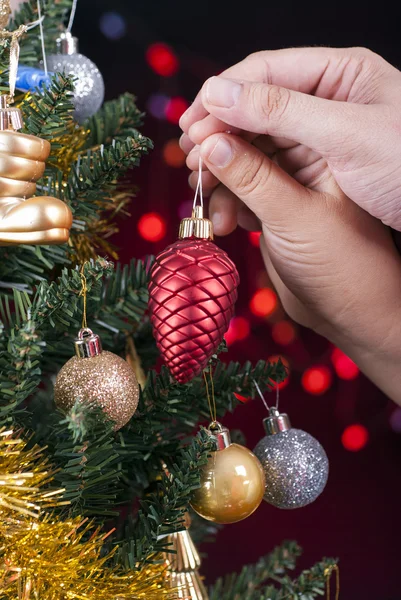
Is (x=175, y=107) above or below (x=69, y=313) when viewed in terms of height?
above

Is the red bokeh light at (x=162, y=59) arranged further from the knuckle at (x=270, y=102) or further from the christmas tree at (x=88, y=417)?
the knuckle at (x=270, y=102)

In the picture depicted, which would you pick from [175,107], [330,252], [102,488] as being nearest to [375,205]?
[330,252]

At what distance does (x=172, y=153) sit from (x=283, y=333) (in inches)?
21.2

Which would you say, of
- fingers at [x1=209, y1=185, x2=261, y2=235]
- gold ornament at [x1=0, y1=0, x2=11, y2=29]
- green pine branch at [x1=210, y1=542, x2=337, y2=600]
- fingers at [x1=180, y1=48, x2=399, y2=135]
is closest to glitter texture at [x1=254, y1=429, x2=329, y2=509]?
green pine branch at [x1=210, y1=542, x2=337, y2=600]

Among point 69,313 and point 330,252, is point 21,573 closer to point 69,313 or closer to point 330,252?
point 69,313

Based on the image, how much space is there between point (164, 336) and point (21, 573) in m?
0.19

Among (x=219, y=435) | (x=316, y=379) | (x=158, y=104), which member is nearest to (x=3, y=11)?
(x=219, y=435)

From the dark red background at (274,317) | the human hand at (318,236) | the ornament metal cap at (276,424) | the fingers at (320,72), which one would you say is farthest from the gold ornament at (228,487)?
the dark red background at (274,317)

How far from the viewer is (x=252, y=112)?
0.52m

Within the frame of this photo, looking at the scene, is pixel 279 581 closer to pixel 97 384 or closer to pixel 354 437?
pixel 97 384

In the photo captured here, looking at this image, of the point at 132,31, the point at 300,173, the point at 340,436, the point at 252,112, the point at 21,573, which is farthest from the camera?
the point at 340,436

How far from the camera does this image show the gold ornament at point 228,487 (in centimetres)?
50

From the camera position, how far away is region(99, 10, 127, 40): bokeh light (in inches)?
56.7

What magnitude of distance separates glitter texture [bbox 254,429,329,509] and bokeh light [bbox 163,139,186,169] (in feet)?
3.44
